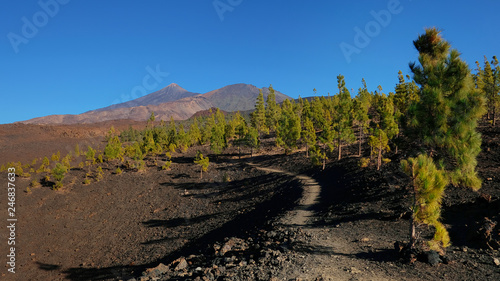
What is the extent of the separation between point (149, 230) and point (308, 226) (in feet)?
53.5

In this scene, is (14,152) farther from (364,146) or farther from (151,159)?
(364,146)

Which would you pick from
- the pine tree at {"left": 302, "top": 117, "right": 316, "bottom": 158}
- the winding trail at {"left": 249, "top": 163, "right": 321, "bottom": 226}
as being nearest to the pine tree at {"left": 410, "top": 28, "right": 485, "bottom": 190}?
the winding trail at {"left": 249, "top": 163, "right": 321, "bottom": 226}

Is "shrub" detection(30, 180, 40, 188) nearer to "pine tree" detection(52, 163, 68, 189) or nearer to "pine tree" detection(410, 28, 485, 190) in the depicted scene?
"pine tree" detection(52, 163, 68, 189)

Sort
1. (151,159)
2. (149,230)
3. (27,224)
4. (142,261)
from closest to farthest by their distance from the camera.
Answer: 1. (142,261)
2. (149,230)
3. (27,224)
4. (151,159)

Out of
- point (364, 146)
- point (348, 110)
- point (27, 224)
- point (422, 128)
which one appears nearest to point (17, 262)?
point (27, 224)

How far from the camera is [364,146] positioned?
134 ft

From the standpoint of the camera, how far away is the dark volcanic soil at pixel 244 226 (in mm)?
9281

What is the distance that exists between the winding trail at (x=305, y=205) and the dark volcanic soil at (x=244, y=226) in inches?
9.3

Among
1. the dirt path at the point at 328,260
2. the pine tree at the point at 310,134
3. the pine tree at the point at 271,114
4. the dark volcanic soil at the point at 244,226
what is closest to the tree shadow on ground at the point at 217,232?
the dark volcanic soil at the point at 244,226

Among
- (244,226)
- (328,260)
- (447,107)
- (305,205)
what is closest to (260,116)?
(305,205)

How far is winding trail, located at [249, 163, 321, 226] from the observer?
16016 mm

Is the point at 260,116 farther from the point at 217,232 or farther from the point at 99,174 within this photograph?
the point at 217,232

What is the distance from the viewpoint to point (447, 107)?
37.9 feet

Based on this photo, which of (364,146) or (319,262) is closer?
(319,262)
